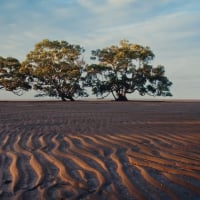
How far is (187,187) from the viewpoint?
446cm

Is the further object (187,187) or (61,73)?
(61,73)

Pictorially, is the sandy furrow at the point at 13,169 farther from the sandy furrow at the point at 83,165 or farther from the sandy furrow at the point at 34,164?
the sandy furrow at the point at 83,165

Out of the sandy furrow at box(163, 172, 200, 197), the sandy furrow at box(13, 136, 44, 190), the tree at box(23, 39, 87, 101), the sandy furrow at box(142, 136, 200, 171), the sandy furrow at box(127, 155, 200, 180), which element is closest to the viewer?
the sandy furrow at box(163, 172, 200, 197)

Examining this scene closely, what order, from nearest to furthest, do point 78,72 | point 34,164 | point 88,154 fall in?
point 34,164 → point 88,154 → point 78,72

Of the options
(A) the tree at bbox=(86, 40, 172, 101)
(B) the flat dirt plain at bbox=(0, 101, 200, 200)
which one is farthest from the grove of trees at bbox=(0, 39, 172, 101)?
(B) the flat dirt plain at bbox=(0, 101, 200, 200)

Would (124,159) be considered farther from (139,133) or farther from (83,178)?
(139,133)

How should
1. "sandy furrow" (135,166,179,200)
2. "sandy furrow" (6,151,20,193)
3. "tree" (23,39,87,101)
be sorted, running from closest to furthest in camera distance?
"sandy furrow" (135,166,179,200), "sandy furrow" (6,151,20,193), "tree" (23,39,87,101)

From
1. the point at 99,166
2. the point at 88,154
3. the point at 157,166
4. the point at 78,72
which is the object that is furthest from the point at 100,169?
the point at 78,72

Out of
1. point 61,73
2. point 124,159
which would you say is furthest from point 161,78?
point 124,159

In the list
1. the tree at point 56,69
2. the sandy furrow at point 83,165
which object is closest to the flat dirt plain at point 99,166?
the sandy furrow at point 83,165

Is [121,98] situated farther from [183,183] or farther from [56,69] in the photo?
[183,183]

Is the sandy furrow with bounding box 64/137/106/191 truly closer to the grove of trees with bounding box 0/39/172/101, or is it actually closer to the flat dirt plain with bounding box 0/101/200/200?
the flat dirt plain with bounding box 0/101/200/200

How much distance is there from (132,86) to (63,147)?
3635 centimetres

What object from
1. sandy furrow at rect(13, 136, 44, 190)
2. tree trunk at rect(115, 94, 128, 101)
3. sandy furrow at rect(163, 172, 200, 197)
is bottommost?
sandy furrow at rect(163, 172, 200, 197)
